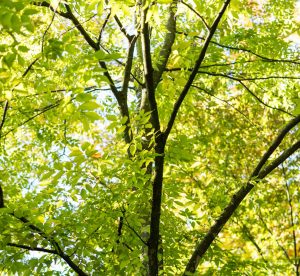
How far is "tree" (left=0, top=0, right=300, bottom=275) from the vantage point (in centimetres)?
294

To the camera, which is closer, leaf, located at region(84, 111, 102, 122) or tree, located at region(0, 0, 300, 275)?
leaf, located at region(84, 111, 102, 122)

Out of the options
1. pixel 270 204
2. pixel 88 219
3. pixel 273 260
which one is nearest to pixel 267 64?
pixel 270 204

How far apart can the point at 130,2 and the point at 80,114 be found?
2.99 feet

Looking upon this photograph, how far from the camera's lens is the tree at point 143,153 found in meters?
2.94

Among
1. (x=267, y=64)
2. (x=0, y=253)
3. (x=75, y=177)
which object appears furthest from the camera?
(x=267, y=64)

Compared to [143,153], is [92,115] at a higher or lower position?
lower

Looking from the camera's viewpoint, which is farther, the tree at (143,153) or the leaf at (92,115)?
the tree at (143,153)

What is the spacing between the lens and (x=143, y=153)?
136 inches

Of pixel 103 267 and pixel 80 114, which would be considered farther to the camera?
pixel 103 267

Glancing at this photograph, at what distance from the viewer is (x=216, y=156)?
8.79 m

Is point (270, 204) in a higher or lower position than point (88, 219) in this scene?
higher

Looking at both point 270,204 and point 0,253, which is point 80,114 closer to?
point 0,253

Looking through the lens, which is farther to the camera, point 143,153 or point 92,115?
point 143,153

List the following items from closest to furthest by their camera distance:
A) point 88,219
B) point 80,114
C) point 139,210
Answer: point 80,114 < point 88,219 < point 139,210
